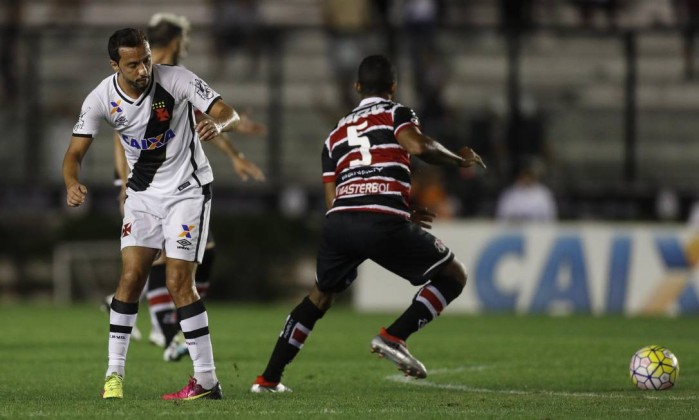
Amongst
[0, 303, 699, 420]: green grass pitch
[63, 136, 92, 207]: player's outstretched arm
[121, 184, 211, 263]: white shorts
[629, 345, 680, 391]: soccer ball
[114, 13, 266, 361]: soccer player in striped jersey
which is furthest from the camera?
[114, 13, 266, 361]: soccer player in striped jersey

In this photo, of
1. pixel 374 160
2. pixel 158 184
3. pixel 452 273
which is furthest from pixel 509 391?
pixel 158 184

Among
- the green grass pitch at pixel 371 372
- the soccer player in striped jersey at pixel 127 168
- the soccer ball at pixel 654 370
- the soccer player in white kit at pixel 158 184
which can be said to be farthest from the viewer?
the soccer player in striped jersey at pixel 127 168

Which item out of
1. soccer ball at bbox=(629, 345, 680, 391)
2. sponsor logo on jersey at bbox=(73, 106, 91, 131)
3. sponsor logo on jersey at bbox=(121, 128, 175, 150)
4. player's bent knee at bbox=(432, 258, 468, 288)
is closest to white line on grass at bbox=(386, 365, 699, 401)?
soccer ball at bbox=(629, 345, 680, 391)

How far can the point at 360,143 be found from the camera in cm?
785

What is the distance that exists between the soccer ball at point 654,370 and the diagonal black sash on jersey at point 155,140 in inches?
125

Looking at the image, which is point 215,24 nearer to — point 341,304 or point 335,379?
point 341,304

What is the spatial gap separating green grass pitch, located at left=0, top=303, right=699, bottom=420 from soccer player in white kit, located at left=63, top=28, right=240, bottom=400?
1.24 ft

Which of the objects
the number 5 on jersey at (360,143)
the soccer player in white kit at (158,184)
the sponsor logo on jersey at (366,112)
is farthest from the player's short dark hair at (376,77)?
the soccer player in white kit at (158,184)

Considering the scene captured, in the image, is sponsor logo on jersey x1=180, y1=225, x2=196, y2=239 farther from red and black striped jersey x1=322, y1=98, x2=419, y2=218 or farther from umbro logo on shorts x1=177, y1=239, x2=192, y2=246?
red and black striped jersey x1=322, y1=98, x2=419, y2=218

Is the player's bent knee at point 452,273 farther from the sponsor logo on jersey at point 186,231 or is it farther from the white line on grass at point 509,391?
the sponsor logo on jersey at point 186,231

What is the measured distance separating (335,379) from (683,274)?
29.6 ft

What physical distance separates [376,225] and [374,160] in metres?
0.38

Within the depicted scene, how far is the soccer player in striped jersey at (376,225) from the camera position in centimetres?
780

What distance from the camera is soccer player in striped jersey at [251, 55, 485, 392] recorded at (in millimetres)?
7805
